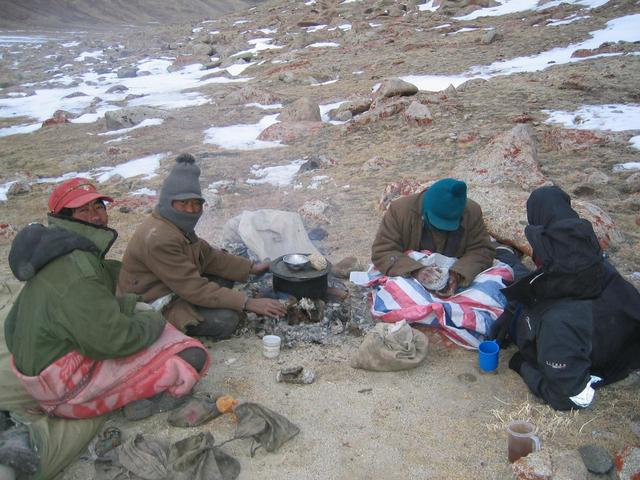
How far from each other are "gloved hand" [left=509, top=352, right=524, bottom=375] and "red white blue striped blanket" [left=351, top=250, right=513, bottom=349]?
299mm

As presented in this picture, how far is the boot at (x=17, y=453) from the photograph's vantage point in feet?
7.51

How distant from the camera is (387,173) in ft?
23.3

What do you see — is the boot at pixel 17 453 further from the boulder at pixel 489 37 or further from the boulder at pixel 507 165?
the boulder at pixel 489 37

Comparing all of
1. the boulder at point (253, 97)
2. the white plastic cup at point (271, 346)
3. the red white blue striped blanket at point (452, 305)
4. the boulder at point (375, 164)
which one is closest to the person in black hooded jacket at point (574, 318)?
the red white blue striped blanket at point (452, 305)

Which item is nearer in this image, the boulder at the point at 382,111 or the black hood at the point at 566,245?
the black hood at the point at 566,245

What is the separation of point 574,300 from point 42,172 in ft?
27.9

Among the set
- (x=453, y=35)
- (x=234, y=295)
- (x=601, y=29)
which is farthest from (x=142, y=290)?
(x=453, y=35)

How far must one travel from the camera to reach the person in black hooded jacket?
2.78m

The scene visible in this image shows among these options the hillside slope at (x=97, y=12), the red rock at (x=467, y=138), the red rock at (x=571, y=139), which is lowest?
the hillside slope at (x=97, y=12)

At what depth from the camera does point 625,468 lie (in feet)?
7.83

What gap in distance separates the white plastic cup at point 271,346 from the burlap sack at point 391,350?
486mm

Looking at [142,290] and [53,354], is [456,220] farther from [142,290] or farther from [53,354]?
[53,354]

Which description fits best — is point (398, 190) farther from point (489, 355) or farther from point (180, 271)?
point (180, 271)

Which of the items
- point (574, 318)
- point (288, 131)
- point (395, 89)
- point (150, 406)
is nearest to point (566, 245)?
point (574, 318)
